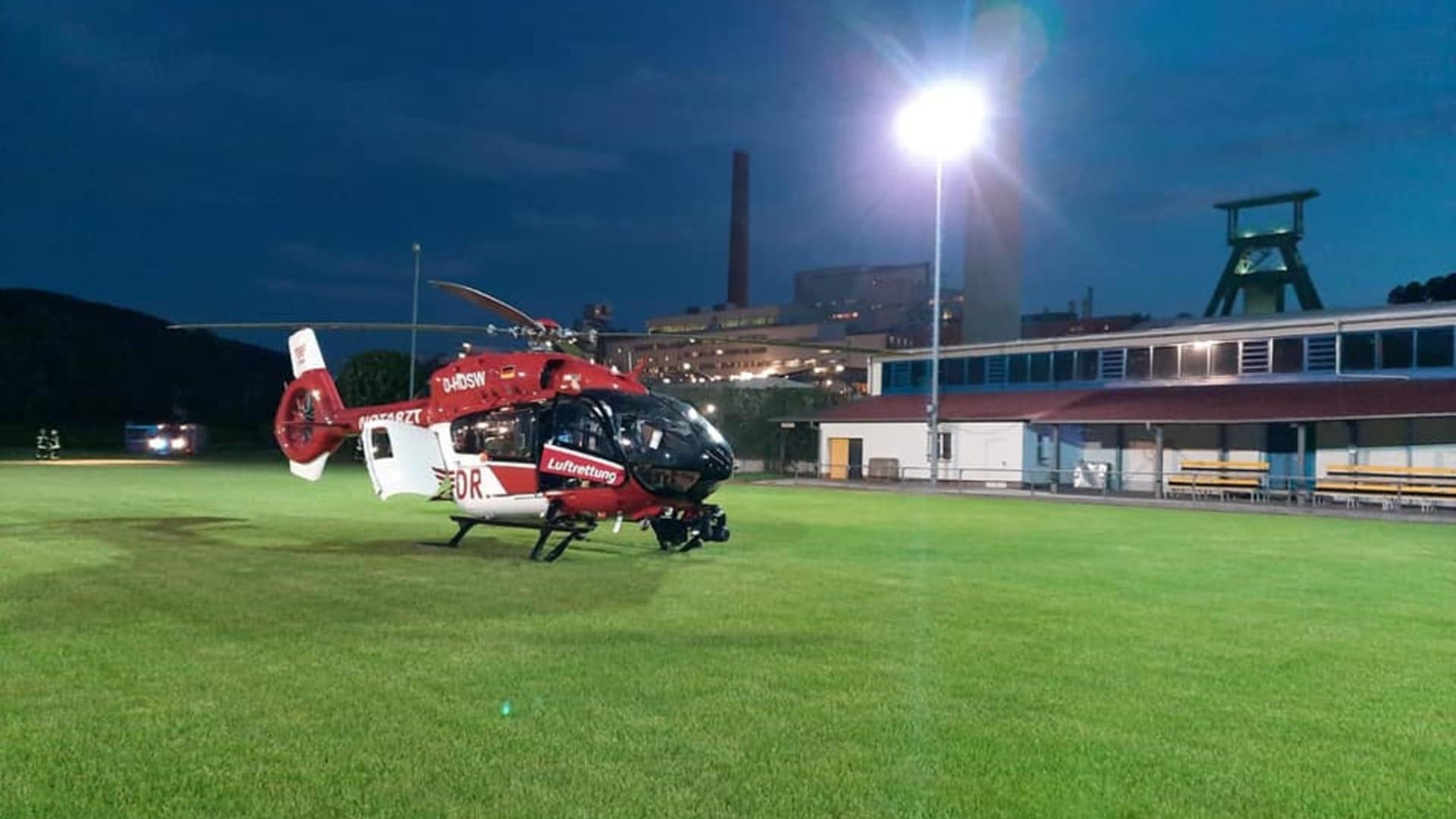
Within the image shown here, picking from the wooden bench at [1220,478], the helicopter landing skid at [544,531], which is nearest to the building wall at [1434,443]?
the wooden bench at [1220,478]

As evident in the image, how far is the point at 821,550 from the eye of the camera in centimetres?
1591

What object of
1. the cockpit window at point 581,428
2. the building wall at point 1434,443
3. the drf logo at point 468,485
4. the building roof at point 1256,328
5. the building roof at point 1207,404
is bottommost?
the drf logo at point 468,485

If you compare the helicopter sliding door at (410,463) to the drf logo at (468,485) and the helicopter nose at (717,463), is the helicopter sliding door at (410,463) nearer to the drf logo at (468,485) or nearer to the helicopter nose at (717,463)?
the drf logo at (468,485)

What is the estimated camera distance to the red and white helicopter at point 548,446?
14.2 metres

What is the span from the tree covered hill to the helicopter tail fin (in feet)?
290

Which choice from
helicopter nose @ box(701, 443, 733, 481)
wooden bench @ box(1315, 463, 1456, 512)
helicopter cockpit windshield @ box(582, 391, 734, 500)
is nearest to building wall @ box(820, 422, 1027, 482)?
wooden bench @ box(1315, 463, 1456, 512)

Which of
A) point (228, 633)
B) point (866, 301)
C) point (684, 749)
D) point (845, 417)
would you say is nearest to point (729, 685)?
point (684, 749)

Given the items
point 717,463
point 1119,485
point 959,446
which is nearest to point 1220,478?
point 1119,485

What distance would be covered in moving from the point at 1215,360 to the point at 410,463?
1164 inches

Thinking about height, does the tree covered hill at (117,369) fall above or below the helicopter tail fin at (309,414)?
above

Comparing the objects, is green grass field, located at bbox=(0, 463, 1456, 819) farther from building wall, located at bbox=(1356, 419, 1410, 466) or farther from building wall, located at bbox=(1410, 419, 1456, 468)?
building wall, located at bbox=(1356, 419, 1410, 466)

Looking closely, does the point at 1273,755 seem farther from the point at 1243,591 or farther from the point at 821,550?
the point at 821,550

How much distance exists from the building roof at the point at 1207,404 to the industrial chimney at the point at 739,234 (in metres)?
69.9

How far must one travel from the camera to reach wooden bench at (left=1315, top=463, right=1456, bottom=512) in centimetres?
2780
